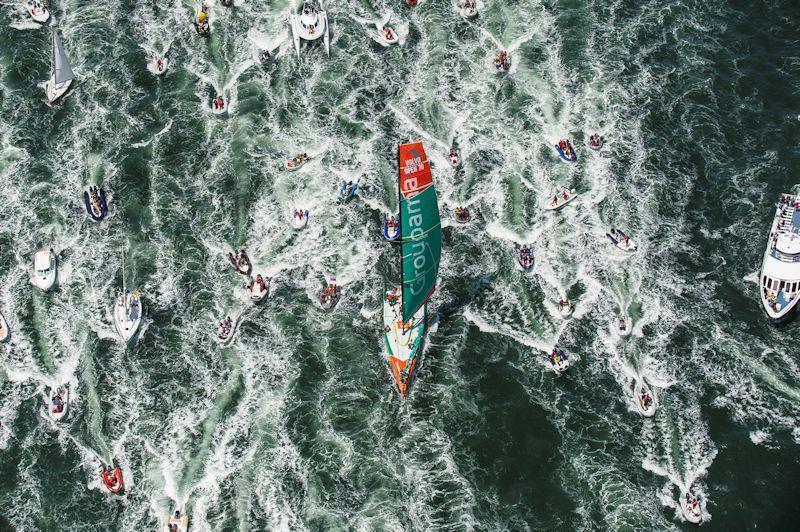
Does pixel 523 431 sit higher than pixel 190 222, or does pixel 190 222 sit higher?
pixel 190 222

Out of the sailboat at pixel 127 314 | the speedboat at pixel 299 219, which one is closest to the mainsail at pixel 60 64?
the sailboat at pixel 127 314

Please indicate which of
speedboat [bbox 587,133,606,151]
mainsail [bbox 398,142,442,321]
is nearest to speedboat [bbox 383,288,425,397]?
mainsail [bbox 398,142,442,321]

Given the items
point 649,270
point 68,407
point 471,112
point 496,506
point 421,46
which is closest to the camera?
point 496,506

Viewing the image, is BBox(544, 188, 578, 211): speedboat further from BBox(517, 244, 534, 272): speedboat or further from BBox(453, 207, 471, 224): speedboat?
BBox(453, 207, 471, 224): speedboat

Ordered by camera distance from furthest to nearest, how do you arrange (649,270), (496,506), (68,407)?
(649,270)
(68,407)
(496,506)

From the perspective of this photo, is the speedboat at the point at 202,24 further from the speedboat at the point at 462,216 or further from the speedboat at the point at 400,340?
the speedboat at the point at 400,340

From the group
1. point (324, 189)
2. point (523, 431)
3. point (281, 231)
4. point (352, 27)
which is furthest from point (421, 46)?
point (523, 431)

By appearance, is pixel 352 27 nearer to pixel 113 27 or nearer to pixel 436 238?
pixel 113 27
